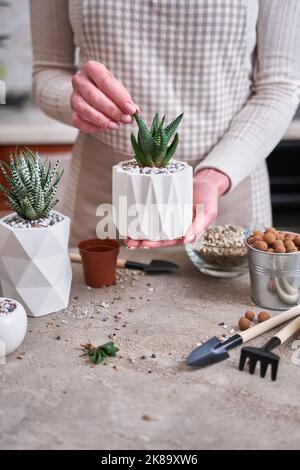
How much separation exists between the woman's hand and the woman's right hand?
0.23 m

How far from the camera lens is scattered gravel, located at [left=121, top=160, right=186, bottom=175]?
119cm

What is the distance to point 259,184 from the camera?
5.75ft

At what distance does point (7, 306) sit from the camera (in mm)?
1116

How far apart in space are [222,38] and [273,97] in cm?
19

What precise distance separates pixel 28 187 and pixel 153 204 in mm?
238

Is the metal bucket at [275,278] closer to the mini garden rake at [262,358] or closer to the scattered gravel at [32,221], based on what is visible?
the mini garden rake at [262,358]

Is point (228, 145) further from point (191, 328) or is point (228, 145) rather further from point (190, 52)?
point (191, 328)

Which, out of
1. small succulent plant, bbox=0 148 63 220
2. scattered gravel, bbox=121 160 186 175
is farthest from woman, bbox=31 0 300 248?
small succulent plant, bbox=0 148 63 220

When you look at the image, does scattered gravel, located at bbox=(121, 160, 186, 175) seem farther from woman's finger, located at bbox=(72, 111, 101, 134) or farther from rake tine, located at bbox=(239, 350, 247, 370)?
rake tine, located at bbox=(239, 350, 247, 370)

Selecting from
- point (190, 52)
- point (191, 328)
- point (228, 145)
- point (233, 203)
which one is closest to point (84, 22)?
point (190, 52)

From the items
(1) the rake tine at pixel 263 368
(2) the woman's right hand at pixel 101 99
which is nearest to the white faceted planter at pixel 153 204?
(2) the woman's right hand at pixel 101 99

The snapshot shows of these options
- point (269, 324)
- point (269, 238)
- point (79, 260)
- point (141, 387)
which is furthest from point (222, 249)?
point (141, 387)

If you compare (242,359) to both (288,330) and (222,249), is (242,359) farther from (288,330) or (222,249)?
(222,249)
